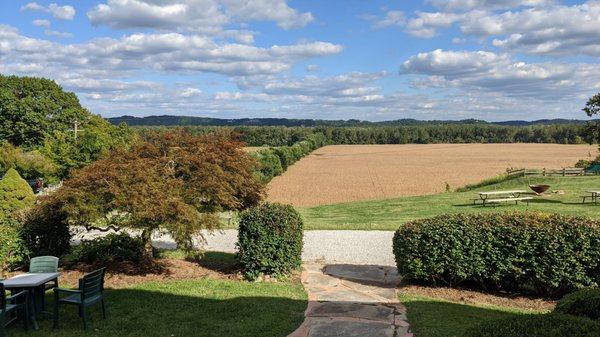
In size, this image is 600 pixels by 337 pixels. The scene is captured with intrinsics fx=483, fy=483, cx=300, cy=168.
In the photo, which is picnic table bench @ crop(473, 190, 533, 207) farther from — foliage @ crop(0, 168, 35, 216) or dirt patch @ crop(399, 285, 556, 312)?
foliage @ crop(0, 168, 35, 216)

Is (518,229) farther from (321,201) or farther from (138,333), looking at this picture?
(321,201)

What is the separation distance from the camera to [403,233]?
9.09m

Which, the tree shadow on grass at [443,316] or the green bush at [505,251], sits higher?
the green bush at [505,251]

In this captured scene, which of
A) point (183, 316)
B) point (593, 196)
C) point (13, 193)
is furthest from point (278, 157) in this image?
point (183, 316)

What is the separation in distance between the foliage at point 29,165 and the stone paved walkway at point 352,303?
2966 centimetres

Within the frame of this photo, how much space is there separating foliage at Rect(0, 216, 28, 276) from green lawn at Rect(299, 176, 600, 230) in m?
9.76

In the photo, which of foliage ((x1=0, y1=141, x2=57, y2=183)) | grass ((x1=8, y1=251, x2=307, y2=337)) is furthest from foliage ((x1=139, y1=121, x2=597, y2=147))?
grass ((x1=8, y1=251, x2=307, y2=337))

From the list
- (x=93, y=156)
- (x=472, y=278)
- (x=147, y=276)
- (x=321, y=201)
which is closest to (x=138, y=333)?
(x=147, y=276)

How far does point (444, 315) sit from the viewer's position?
24.5 feet

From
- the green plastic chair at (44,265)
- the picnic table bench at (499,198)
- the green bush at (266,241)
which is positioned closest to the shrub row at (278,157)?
the picnic table bench at (499,198)

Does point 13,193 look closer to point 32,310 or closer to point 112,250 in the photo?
point 112,250

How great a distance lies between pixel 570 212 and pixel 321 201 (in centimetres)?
1735

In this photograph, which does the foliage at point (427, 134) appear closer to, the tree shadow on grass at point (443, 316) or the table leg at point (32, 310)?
the tree shadow on grass at point (443, 316)

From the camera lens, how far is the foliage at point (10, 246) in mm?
10000
